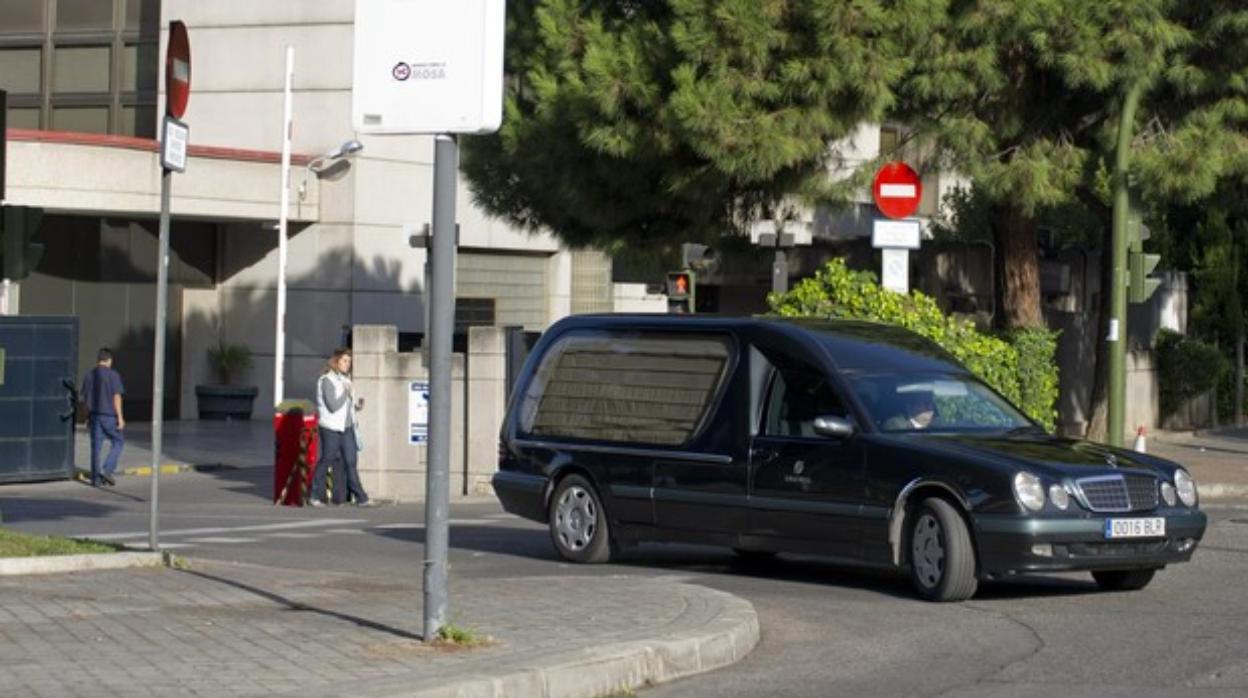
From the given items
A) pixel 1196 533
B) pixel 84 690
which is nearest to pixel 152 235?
pixel 1196 533

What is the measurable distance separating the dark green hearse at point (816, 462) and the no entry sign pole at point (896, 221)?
6467mm

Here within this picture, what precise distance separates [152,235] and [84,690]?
31923 mm

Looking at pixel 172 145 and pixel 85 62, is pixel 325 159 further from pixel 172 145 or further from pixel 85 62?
pixel 172 145

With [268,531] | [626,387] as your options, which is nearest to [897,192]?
[268,531]

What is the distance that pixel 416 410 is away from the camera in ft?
81.9

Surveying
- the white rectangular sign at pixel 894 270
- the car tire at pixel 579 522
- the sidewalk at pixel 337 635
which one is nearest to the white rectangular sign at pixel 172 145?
the sidewalk at pixel 337 635

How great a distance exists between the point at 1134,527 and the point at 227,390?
28226 mm

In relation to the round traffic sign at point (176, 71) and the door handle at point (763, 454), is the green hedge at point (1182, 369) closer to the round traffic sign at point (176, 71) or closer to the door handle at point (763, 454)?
the door handle at point (763, 454)

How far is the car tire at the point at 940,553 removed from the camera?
13.3m

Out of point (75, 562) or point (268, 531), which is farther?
point (268, 531)

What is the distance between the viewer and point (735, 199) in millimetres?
28406

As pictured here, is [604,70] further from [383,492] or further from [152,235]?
[152,235]

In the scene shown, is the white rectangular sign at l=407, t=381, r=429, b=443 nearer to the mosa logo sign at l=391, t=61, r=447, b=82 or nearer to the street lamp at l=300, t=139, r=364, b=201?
the street lamp at l=300, t=139, r=364, b=201

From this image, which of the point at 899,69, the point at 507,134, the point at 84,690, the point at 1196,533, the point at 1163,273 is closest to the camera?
the point at 84,690
